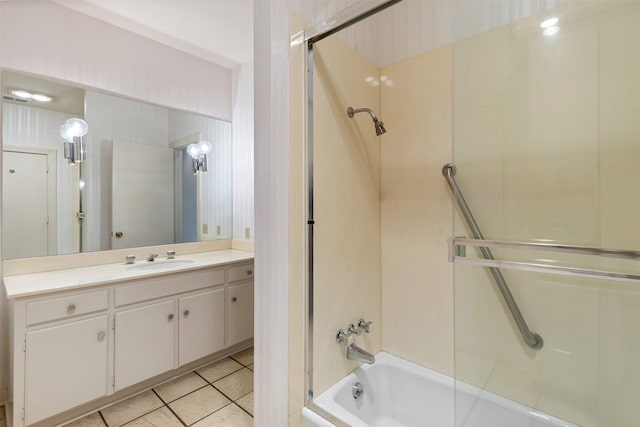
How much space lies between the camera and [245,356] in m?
2.40

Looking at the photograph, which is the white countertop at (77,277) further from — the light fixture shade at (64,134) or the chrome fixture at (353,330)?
the chrome fixture at (353,330)

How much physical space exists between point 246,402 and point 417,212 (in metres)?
1.56

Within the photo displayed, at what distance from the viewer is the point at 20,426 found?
1411 millimetres

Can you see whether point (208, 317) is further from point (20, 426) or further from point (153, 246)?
point (20, 426)

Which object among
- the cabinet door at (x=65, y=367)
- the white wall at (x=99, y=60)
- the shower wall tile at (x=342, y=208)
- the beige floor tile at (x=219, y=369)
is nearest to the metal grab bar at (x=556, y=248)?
the shower wall tile at (x=342, y=208)

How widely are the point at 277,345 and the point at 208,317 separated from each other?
1090 mm

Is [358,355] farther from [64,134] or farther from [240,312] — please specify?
[64,134]

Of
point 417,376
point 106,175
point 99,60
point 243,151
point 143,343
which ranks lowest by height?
point 417,376

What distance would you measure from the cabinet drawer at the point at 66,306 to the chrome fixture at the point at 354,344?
1.35m

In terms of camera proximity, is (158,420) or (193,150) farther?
(193,150)

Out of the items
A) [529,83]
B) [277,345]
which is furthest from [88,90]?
[529,83]

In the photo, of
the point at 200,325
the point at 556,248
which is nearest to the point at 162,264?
the point at 200,325

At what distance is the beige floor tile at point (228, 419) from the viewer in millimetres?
1625

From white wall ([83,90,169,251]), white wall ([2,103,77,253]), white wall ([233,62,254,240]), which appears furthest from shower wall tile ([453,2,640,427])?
white wall ([2,103,77,253])
